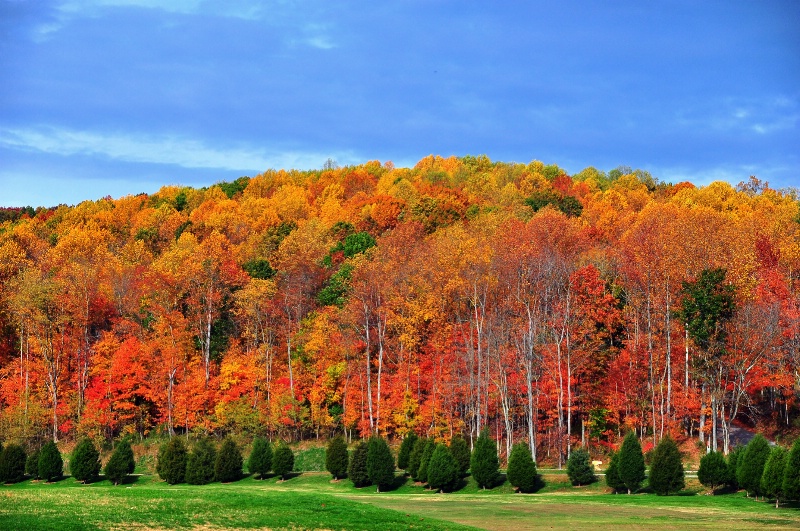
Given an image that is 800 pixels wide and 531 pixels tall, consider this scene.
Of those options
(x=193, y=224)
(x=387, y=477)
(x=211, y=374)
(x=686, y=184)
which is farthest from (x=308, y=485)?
(x=686, y=184)

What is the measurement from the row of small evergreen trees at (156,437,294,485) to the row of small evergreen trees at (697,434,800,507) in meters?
25.8

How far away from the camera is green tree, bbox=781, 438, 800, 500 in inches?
1342

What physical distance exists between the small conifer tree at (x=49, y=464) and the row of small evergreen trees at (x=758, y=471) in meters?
38.6

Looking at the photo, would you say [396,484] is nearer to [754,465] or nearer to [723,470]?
[723,470]

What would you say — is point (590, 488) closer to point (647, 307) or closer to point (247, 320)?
point (647, 307)

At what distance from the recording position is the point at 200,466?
54.1 m

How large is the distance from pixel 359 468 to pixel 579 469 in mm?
12666

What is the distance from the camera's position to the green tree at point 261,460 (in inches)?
2196

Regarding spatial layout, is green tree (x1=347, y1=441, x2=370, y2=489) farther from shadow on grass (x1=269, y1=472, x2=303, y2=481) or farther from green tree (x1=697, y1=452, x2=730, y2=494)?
green tree (x1=697, y1=452, x2=730, y2=494)

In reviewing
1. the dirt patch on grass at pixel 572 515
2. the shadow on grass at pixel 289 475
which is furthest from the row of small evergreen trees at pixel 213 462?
the dirt patch on grass at pixel 572 515

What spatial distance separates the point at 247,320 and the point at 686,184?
8928 cm

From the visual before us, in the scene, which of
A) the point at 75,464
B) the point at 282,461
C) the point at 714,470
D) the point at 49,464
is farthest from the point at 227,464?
the point at 714,470

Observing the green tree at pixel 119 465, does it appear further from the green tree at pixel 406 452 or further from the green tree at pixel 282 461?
the green tree at pixel 406 452

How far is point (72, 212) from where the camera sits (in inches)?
5886
